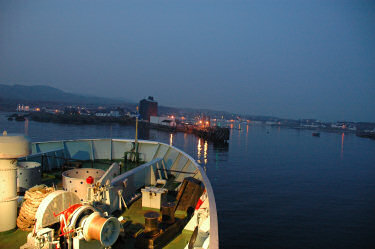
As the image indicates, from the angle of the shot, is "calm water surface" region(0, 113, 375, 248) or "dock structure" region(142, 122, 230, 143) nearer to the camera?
"calm water surface" region(0, 113, 375, 248)

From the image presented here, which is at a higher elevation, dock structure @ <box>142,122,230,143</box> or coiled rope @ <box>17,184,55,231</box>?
coiled rope @ <box>17,184,55,231</box>

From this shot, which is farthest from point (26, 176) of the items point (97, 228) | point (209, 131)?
point (209, 131)

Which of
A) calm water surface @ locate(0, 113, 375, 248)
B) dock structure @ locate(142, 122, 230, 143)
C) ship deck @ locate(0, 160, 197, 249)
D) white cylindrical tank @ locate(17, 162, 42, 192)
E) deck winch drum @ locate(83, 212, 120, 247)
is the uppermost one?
deck winch drum @ locate(83, 212, 120, 247)

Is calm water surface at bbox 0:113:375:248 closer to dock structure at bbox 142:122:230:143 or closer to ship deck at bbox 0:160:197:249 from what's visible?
ship deck at bbox 0:160:197:249

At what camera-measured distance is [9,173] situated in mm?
5020

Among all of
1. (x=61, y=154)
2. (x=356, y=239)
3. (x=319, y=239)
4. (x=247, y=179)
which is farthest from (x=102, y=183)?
(x=247, y=179)

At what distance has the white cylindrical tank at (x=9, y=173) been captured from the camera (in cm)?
471

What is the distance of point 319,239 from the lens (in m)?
17.1

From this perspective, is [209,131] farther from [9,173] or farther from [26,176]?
[9,173]

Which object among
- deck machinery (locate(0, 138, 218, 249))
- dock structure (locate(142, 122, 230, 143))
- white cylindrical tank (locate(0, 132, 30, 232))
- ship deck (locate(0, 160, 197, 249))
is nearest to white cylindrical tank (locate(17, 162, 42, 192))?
deck machinery (locate(0, 138, 218, 249))

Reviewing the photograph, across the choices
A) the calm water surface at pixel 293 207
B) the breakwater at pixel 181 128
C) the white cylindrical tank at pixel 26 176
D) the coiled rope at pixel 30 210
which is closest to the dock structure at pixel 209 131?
the breakwater at pixel 181 128

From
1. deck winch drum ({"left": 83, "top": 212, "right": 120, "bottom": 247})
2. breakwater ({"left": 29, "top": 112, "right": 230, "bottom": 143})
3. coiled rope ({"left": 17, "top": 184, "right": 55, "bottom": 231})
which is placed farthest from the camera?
breakwater ({"left": 29, "top": 112, "right": 230, "bottom": 143})

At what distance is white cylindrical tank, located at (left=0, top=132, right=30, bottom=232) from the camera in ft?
15.4

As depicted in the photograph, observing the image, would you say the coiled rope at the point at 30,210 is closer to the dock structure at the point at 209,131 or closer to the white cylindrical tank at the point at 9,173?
the white cylindrical tank at the point at 9,173
